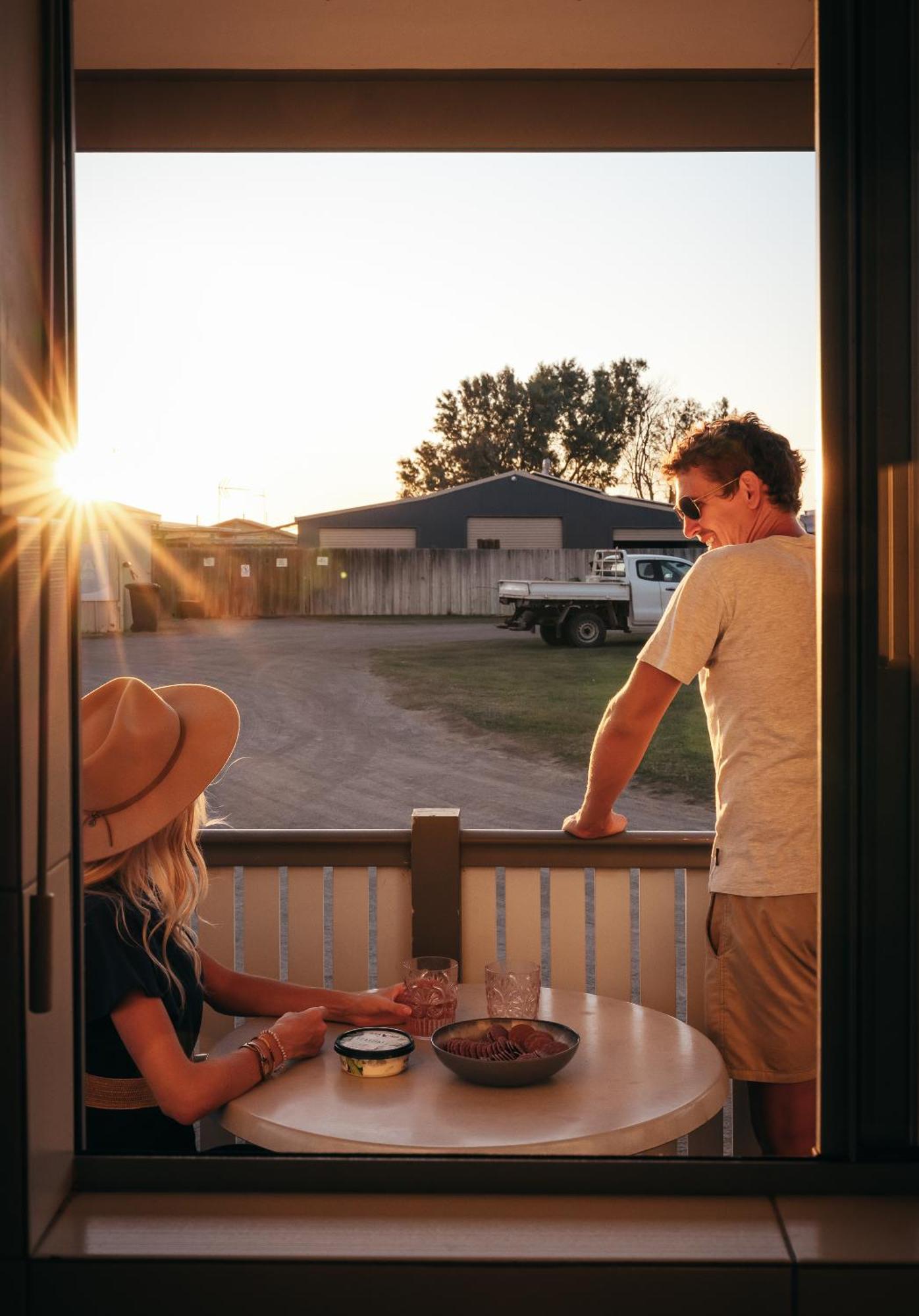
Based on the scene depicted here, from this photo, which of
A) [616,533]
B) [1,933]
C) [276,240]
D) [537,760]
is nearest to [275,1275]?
[1,933]

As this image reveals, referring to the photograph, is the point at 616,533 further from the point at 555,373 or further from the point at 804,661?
the point at 804,661

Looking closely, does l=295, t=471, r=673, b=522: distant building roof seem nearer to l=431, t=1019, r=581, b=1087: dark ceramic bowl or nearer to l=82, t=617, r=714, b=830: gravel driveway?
l=82, t=617, r=714, b=830: gravel driveway

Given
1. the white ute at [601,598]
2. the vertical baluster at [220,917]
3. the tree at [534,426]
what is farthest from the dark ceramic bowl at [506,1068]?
the tree at [534,426]

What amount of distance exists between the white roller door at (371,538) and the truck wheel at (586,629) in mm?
10914

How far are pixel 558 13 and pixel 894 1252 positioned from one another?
2.05 meters

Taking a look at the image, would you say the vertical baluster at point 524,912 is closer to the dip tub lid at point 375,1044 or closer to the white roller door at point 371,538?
the dip tub lid at point 375,1044

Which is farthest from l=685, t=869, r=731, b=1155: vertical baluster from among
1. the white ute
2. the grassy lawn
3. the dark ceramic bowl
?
the white ute

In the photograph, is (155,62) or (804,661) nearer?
(804,661)

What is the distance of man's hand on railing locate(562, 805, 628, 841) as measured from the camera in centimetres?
234

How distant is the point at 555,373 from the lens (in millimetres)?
35594

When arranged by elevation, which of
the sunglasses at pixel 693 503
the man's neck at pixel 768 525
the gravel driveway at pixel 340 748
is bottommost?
the gravel driveway at pixel 340 748

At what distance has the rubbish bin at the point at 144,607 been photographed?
784 inches

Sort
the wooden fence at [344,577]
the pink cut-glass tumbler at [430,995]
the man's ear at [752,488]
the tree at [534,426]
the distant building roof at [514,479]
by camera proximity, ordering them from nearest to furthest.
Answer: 1. the pink cut-glass tumbler at [430,995]
2. the man's ear at [752,488]
3. the wooden fence at [344,577]
4. the distant building roof at [514,479]
5. the tree at [534,426]

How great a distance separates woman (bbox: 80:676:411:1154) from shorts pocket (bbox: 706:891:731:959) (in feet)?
2.43
